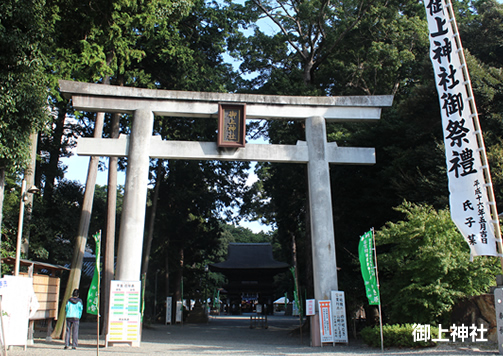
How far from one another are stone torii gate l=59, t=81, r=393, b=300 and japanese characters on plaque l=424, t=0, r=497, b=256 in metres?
3.45

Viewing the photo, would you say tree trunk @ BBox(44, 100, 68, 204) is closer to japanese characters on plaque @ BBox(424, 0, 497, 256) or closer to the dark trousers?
the dark trousers

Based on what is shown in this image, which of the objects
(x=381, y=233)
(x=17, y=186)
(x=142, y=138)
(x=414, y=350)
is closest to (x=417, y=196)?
(x=381, y=233)

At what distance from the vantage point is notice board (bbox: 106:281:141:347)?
9.43 m

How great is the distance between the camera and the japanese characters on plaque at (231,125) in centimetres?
1102

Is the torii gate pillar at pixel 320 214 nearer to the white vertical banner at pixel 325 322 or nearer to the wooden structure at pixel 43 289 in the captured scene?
the white vertical banner at pixel 325 322

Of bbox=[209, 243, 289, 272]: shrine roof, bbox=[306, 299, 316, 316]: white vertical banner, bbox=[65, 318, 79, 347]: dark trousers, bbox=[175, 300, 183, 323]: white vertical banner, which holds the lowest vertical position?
bbox=[175, 300, 183, 323]: white vertical banner

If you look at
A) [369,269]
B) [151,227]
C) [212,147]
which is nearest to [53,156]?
[151,227]

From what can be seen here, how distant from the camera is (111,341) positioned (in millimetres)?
9430

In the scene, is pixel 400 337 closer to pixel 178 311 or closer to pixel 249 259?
pixel 178 311

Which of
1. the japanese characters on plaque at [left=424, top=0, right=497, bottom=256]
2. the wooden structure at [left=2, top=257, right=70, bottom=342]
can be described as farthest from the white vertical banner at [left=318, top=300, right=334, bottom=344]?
the wooden structure at [left=2, top=257, right=70, bottom=342]

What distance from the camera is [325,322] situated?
10062mm

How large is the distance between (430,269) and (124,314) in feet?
21.5

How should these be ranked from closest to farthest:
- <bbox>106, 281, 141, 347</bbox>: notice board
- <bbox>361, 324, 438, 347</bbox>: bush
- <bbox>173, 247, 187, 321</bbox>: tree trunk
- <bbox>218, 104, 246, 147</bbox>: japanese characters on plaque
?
<bbox>361, 324, 438, 347</bbox>: bush → <bbox>106, 281, 141, 347</bbox>: notice board → <bbox>218, 104, 246, 147</bbox>: japanese characters on plaque → <bbox>173, 247, 187, 321</bbox>: tree trunk

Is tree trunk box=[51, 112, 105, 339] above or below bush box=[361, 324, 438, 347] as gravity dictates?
above
